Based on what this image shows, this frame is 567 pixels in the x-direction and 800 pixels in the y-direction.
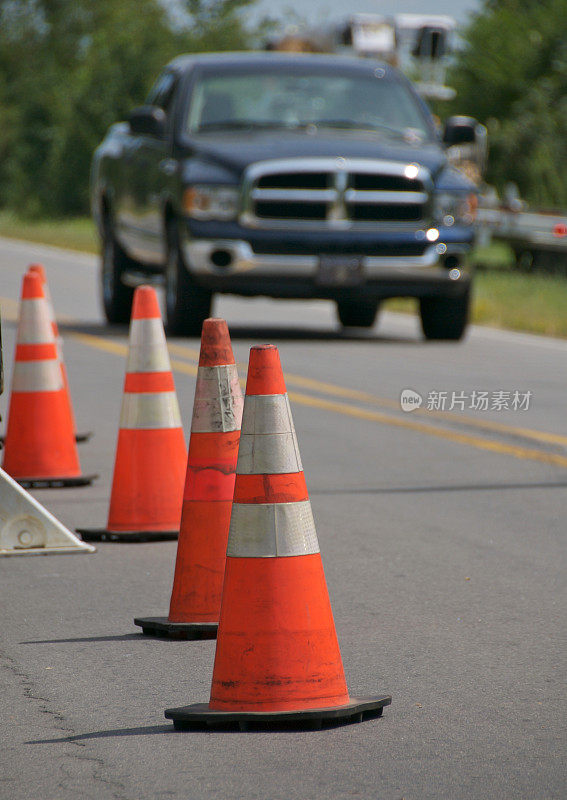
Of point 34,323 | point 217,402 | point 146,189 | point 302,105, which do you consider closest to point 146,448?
point 34,323

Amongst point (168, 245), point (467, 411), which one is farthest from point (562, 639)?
point (168, 245)

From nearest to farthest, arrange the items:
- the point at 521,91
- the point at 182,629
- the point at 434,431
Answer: the point at 182,629, the point at 434,431, the point at 521,91

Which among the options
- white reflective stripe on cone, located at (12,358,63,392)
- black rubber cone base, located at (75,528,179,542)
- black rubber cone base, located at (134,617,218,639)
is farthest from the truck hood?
black rubber cone base, located at (134,617,218,639)

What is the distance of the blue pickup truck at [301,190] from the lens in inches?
528

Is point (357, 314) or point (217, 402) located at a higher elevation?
point (217, 402)

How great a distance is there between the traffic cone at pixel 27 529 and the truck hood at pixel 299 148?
735 cm

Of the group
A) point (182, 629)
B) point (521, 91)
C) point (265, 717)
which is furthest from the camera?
point (521, 91)

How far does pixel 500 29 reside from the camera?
37.9 metres

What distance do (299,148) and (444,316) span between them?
2012 millimetres

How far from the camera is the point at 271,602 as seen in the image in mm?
4234

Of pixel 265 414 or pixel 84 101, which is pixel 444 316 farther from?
pixel 84 101

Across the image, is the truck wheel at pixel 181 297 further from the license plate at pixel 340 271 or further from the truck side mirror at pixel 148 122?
the license plate at pixel 340 271

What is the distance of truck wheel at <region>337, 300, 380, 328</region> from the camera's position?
16172 millimetres

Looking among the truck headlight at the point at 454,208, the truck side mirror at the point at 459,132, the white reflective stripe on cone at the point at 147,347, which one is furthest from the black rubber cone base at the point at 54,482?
the truck side mirror at the point at 459,132
